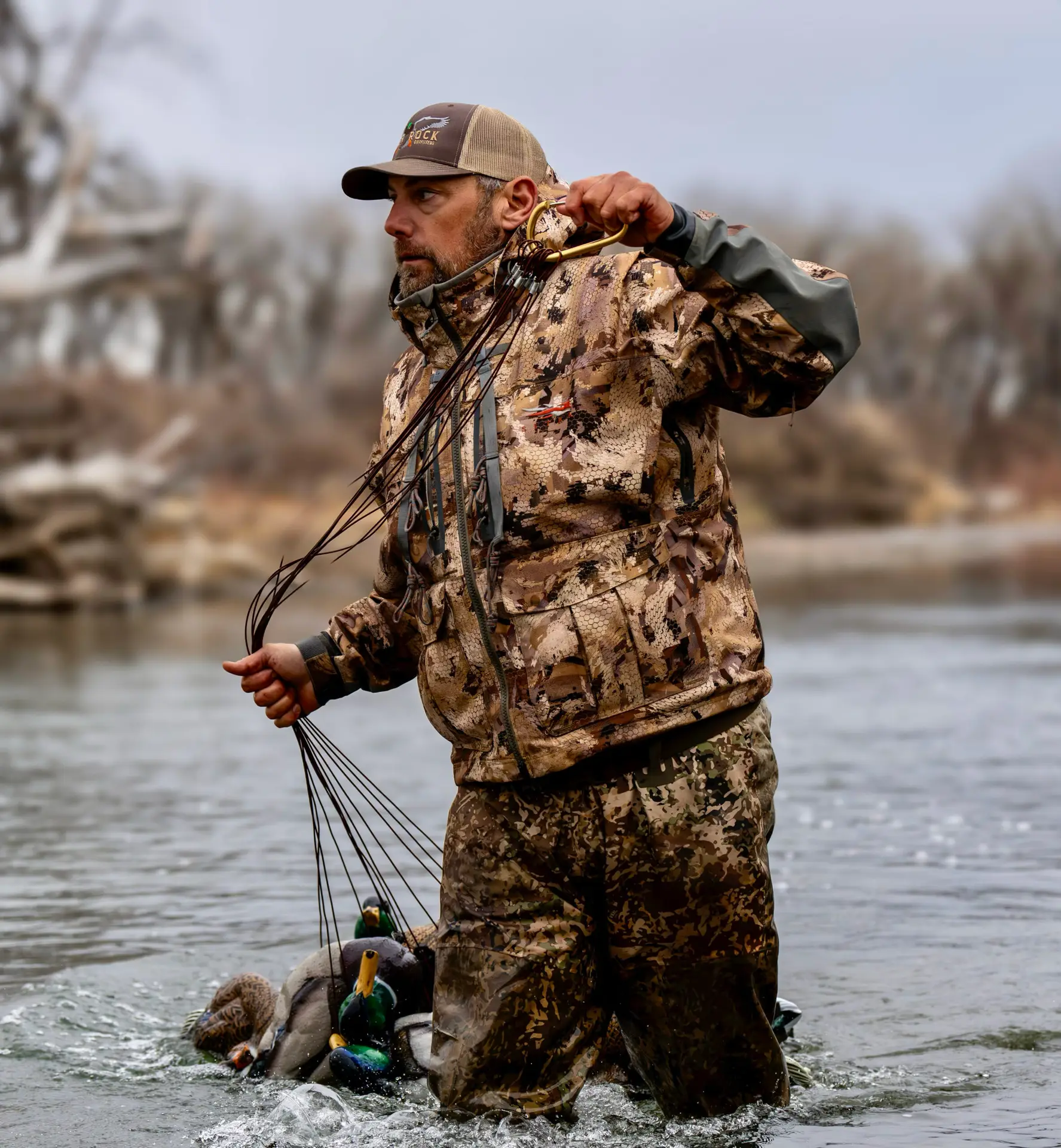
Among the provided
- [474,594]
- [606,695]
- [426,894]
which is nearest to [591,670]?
[606,695]

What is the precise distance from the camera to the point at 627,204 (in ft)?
12.5

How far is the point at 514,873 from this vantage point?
416cm

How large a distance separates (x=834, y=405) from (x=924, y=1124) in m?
38.7

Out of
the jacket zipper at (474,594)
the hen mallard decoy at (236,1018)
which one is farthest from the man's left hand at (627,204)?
the hen mallard decoy at (236,1018)

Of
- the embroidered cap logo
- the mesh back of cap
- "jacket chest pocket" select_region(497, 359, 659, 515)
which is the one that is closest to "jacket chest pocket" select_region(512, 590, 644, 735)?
"jacket chest pocket" select_region(497, 359, 659, 515)

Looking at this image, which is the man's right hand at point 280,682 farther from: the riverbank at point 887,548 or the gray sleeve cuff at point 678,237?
the riverbank at point 887,548

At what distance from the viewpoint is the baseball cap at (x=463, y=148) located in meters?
4.29

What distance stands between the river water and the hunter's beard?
1.85m

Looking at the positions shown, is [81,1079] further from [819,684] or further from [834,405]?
[834,405]

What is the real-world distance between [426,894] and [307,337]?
40.7 m

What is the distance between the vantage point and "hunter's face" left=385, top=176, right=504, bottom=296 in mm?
4336

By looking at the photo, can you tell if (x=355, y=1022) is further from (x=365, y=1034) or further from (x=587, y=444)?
(x=587, y=444)

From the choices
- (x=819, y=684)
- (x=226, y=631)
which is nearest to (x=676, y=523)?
(x=819, y=684)

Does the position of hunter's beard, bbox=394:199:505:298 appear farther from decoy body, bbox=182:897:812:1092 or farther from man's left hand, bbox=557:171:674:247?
decoy body, bbox=182:897:812:1092
